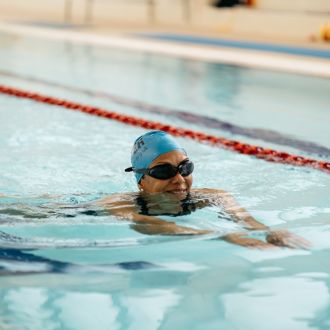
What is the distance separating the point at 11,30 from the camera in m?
14.8

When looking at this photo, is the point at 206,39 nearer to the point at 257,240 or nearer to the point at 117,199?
the point at 117,199

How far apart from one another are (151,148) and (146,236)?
0.48m

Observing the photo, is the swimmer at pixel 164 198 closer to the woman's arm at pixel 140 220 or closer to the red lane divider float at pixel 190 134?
the woman's arm at pixel 140 220

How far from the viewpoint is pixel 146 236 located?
337 centimetres

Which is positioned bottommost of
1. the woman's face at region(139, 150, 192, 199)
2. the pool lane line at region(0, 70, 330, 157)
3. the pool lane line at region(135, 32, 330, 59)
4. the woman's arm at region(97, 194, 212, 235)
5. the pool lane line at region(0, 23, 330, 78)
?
the pool lane line at region(0, 70, 330, 157)

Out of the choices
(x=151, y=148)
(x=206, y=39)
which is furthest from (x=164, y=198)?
(x=206, y=39)

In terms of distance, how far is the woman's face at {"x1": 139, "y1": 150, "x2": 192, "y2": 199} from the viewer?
3529 millimetres

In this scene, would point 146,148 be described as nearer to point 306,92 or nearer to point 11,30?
point 306,92

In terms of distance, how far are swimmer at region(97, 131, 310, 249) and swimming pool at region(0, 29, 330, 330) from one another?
0.25 ft

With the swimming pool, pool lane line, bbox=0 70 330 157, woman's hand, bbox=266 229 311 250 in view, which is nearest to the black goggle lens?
the swimming pool

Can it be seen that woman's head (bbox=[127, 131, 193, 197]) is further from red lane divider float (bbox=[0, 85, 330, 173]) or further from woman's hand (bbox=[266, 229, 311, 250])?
red lane divider float (bbox=[0, 85, 330, 173])

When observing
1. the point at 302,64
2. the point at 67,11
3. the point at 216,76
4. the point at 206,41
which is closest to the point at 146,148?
the point at 216,76

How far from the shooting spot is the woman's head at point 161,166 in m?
3.54

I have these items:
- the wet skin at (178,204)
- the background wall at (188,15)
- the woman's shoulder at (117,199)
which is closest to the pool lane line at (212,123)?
the wet skin at (178,204)
